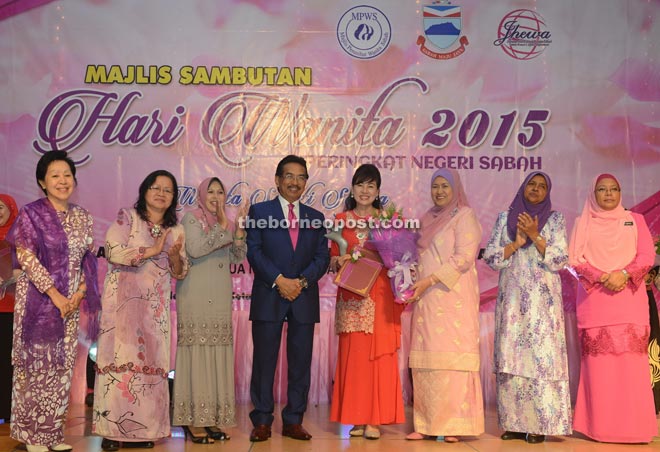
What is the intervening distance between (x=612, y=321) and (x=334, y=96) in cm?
286

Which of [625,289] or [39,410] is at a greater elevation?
[625,289]

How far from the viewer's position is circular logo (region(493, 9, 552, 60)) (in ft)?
20.3

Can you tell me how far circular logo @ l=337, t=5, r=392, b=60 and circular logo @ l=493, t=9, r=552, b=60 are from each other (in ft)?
3.03

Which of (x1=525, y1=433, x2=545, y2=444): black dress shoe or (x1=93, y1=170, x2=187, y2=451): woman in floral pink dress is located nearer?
(x1=93, y1=170, x2=187, y2=451): woman in floral pink dress

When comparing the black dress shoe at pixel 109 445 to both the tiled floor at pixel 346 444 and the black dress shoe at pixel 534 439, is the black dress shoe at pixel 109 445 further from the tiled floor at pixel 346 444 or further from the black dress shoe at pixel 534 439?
the black dress shoe at pixel 534 439

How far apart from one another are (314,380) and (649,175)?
10.5 ft

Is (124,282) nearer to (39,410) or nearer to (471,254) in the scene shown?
(39,410)

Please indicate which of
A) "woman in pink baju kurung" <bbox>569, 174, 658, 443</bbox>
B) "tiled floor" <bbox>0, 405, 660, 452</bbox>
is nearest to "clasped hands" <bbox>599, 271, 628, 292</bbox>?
"woman in pink baju kurung" <bbox>569, 174, 658, 443</bbox>

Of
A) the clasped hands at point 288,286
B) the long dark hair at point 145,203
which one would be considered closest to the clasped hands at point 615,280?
the clasped hands at point 288,286

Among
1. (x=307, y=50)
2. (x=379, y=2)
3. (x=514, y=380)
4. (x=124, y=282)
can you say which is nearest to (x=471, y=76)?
(x=379, y=2)

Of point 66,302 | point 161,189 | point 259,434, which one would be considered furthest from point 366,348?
point 66,302

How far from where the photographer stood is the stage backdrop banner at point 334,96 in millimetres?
6086

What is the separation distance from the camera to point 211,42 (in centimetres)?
612

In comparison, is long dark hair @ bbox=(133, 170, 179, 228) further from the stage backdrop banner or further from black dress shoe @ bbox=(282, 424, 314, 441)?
the stage backdrop banner
